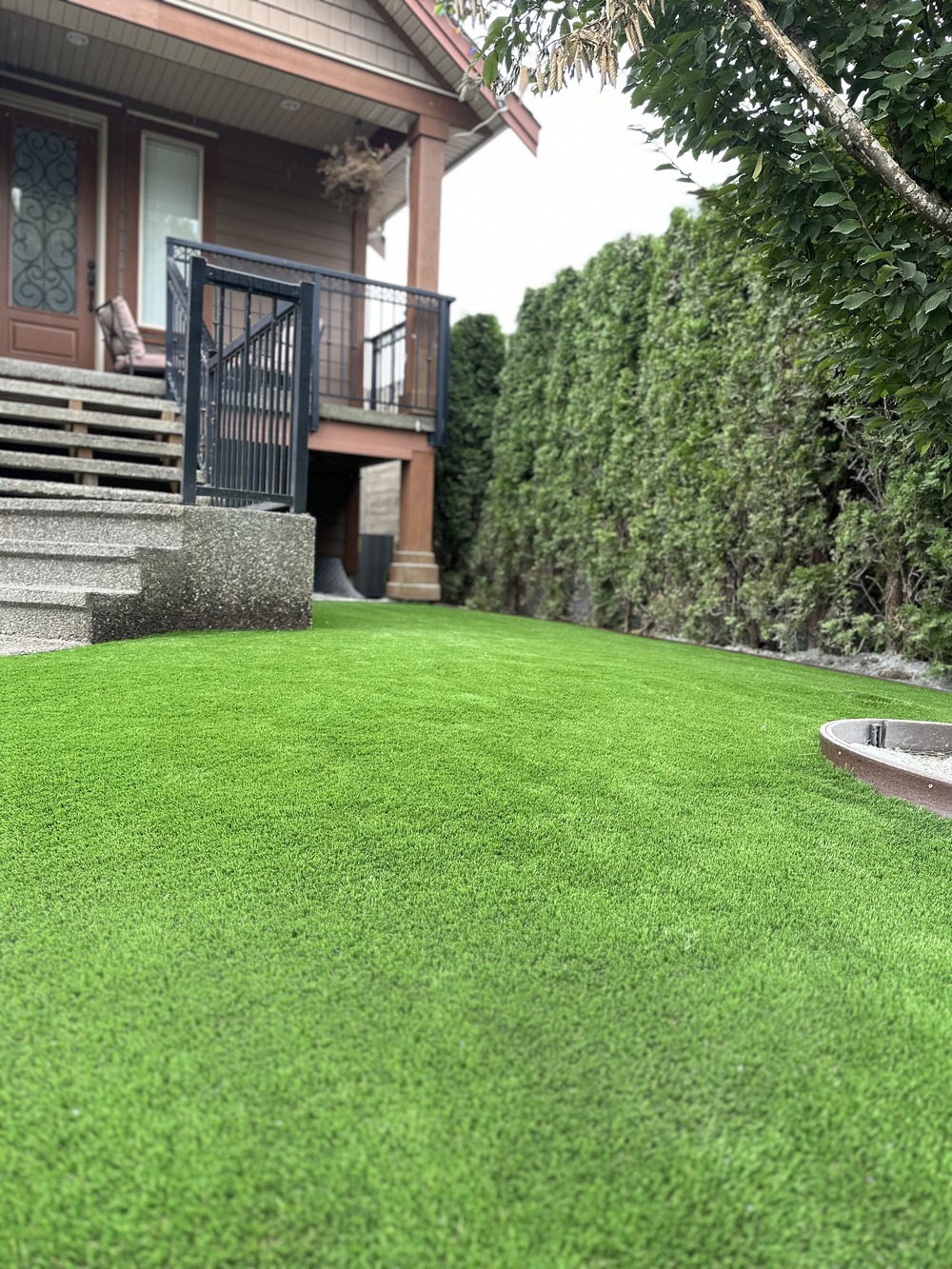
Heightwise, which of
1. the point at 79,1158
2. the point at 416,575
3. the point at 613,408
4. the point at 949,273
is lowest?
the point at 79,1158

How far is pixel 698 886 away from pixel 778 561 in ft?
13.6

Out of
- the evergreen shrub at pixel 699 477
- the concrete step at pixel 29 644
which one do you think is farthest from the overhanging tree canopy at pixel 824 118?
the concrete step at pixel 29 644

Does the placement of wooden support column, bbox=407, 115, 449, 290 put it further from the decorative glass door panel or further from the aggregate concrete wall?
the aggregate concrete wall

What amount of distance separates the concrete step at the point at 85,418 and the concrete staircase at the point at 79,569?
1.78m

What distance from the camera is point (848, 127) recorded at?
2.06 m

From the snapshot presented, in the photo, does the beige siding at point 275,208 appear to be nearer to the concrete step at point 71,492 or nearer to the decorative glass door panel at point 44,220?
the decorative glass door panel at point 44,220

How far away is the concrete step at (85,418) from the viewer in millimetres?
5867

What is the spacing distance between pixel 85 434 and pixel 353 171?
4.59 metres

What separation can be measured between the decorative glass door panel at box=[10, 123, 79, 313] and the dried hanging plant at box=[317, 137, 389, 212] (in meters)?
2.48

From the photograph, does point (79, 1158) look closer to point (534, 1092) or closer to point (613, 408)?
point (534, 1092)

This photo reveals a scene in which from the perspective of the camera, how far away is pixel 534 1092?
1039 mm

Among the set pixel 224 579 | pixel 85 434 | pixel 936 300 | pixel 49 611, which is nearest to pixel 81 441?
pixel 85 434

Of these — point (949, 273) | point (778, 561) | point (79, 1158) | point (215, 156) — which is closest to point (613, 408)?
point (778, 561)

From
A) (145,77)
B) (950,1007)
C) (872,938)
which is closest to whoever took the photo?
(950,1007)
